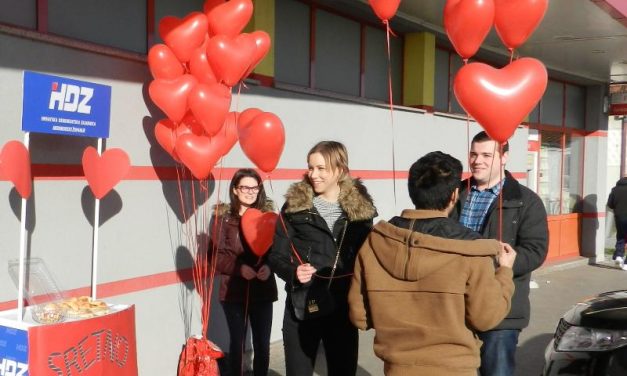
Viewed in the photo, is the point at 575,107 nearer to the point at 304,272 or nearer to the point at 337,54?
the point at 337,54

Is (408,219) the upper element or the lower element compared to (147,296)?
upper

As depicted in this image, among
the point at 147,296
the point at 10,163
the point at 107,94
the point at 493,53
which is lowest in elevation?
the point at 147,296

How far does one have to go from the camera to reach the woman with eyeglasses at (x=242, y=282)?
4.33m

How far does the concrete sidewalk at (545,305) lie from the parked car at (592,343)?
1604 millimetres

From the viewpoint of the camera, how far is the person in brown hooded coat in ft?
7.70

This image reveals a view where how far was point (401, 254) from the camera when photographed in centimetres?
240

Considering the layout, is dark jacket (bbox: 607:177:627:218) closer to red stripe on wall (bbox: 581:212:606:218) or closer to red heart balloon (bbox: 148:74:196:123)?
red stripe on wall (bbox: 581:212:606:218)

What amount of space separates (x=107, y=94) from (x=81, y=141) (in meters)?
0.40

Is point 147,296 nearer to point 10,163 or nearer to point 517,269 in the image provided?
point 10,163

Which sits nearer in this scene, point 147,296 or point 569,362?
point 569,362

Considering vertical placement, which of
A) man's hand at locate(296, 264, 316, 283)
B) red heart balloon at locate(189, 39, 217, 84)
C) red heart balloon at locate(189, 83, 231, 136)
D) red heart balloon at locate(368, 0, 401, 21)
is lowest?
man's hand at locate(296, 264, 316, 283)

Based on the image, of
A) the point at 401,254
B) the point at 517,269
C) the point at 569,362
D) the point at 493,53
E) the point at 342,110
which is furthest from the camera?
the point at 493,53

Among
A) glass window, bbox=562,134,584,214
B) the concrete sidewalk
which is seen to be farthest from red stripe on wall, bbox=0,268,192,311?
glass window, bbox=562,134,584,214

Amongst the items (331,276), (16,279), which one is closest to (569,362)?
(331,276)
